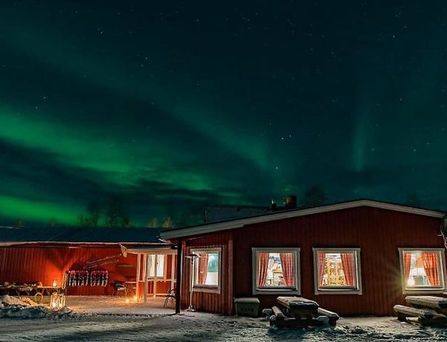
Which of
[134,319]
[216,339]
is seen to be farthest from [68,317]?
[216,339]

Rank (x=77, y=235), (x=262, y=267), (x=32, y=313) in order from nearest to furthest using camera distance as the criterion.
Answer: (x=32, y=313), (x=262, y=267), (x=77, y=235)

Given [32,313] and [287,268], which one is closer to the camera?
[32,313]

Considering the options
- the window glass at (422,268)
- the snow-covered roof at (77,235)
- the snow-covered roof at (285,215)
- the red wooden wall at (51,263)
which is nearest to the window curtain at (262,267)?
the snow-covered roof at (285,215)

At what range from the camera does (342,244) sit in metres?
14.8

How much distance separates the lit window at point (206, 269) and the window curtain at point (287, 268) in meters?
2.18

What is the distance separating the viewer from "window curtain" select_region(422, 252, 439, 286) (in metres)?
14.9

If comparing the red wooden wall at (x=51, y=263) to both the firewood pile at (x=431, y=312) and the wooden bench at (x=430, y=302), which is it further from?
the firewood pile at (x=431, y=312)

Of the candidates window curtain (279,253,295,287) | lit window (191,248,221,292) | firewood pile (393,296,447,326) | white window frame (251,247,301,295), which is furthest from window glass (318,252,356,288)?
Answer: lit window (191,248,221,292)

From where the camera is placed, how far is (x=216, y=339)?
952 cm

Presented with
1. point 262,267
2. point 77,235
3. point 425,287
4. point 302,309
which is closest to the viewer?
point 302,309

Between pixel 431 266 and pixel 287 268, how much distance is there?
5.06 meters

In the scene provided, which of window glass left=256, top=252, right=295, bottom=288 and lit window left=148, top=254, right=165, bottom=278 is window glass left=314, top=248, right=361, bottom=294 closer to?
window glass left=256, top=252, right=295, bottom=288

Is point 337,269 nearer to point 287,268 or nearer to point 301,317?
point 287,268

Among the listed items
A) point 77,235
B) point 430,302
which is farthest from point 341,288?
point 77,235
